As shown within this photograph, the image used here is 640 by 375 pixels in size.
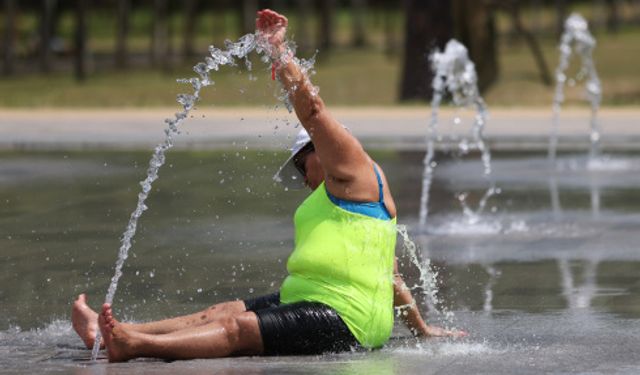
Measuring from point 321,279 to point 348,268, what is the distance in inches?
4.8

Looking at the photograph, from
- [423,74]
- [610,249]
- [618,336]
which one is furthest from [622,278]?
[423,74]

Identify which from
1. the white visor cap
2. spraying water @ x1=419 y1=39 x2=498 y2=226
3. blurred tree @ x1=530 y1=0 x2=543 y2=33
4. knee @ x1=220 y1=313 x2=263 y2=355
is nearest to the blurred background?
blurred tree @ x1=530 y1=0 x2=543 y2=33

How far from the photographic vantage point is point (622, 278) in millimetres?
10359

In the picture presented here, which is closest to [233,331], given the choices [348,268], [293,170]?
[348,268]

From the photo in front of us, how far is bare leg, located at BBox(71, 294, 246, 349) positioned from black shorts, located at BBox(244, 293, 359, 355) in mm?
174

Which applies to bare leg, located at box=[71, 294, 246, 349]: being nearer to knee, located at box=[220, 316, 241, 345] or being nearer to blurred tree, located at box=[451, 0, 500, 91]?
knee, located at box=[220, 316, 241, 345]

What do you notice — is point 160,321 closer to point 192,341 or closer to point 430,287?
point 192,341

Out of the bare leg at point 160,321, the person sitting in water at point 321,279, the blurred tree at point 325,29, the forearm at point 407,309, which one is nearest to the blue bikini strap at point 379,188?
the person sitting in water at point 321,279

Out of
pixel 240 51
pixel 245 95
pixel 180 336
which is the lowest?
pixel 245 95

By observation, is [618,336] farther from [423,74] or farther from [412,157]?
[423,74]

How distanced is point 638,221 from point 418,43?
18.4 m

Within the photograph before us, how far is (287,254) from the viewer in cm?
1159

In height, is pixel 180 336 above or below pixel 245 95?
above

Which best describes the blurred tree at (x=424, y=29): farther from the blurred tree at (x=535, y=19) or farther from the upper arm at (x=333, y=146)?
the blurred tree at (x=535, y=19)
